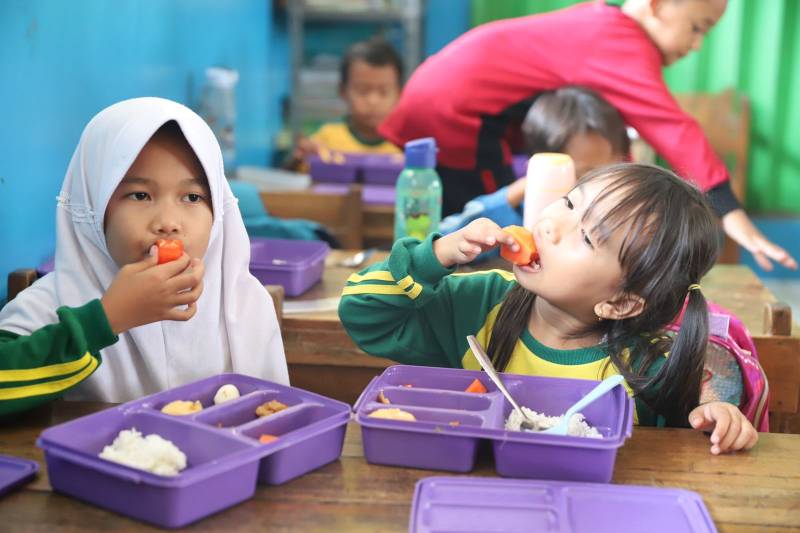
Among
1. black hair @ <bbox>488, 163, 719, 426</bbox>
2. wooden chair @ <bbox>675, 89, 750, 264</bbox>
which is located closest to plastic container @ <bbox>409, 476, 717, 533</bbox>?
black hair @ <bbox>488, 163, 719, 426</bbox>

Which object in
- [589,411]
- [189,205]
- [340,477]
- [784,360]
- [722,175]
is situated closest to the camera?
[340,477]

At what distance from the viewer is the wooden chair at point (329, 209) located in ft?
10.7

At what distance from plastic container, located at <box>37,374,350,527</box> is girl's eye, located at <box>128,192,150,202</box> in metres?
0.33

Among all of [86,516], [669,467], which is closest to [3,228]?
[86,516]

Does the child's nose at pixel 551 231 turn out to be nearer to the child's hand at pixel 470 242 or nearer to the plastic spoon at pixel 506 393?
the child's hand at pixel 470 242

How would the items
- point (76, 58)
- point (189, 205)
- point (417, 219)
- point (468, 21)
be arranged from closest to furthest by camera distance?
point (189, 205)
point (76, 58)
point (417, 219)
point (468, 21)

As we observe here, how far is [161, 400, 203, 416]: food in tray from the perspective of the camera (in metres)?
1.14

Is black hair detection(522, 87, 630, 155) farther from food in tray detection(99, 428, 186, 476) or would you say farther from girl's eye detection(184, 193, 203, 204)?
food in tray detection(99, 428, 186, 476)

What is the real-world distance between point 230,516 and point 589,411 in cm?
50

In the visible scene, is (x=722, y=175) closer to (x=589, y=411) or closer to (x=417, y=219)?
(x=417, y=219)

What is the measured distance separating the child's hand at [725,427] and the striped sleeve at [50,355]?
2.53ft

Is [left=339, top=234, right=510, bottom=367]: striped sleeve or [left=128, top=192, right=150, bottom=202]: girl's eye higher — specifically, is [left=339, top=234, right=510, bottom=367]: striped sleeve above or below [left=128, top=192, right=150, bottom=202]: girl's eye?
below

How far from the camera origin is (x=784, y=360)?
1852 millimetres

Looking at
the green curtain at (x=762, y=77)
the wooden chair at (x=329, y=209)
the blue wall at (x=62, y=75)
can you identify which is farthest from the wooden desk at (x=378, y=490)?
the green curtain at (x=762, y=77)
